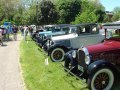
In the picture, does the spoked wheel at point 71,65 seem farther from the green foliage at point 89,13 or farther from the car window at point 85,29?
the green foliage at point 89,13

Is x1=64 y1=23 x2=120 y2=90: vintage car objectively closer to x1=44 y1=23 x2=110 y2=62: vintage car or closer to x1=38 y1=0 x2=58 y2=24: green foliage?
x1=44 y1=23 x2=110 y2=62: vintage car

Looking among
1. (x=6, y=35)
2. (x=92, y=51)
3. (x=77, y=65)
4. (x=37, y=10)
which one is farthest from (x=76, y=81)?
(x=37, y=10)

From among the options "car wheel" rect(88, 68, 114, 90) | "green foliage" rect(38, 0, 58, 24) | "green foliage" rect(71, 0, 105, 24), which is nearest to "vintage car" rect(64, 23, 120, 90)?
"car wheel" rect(88, 68, 114, 90)

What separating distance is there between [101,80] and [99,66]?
501mm

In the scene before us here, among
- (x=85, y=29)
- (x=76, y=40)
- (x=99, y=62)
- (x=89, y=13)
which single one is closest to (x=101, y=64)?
(x=99, y=62)

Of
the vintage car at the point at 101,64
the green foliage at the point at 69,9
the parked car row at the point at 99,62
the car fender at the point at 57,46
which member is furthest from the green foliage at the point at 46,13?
the vintage car at the point at 101,64

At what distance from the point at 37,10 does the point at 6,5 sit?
29118mm

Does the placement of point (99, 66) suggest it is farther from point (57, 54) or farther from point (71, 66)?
point (57, 54)

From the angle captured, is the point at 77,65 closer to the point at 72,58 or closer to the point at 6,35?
the point at 72,58

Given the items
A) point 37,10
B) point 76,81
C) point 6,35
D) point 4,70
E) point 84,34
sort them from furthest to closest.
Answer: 1. point 37,10
2. point 6,35
3. point 84,34
4. point 4,70
5. point 76,81

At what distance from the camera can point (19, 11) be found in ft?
267

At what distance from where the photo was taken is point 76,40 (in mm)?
16297

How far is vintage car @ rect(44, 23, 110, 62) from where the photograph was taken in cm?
1574

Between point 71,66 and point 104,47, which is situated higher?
point 104,47
